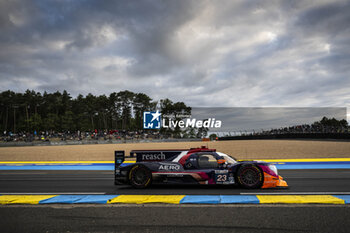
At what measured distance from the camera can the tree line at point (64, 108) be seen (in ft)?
274

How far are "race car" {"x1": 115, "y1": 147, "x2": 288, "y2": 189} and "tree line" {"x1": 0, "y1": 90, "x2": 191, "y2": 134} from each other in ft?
252

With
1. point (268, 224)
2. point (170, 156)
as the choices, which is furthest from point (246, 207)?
point (170, 156)

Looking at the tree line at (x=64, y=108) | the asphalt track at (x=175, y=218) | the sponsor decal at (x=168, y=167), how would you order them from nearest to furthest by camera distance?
the asphalt track at (x=175, y=218)
the sponsor decal at (x=168, y=167)
the tree line at (x=64, y=108)

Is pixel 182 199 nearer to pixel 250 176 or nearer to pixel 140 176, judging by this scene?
pixel 140 176

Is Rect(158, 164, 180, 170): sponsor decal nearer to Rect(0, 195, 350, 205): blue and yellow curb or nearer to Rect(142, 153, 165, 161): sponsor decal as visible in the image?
Rect(142, 153, 165, 161): sponsor decal

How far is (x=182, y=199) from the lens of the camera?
5777 millimetres

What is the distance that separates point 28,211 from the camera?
201 inches

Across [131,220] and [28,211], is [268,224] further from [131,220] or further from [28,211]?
[28,211]

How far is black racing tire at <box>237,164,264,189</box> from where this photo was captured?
6.96 m

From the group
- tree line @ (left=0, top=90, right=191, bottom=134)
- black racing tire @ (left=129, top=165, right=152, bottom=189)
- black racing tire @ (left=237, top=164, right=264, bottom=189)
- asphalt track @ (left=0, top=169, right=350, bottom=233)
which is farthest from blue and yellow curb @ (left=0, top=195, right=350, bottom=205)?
tree line @ (left=0, top=90, right=191, bottom=134)

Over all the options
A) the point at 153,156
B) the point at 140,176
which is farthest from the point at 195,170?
the point at 140,176
